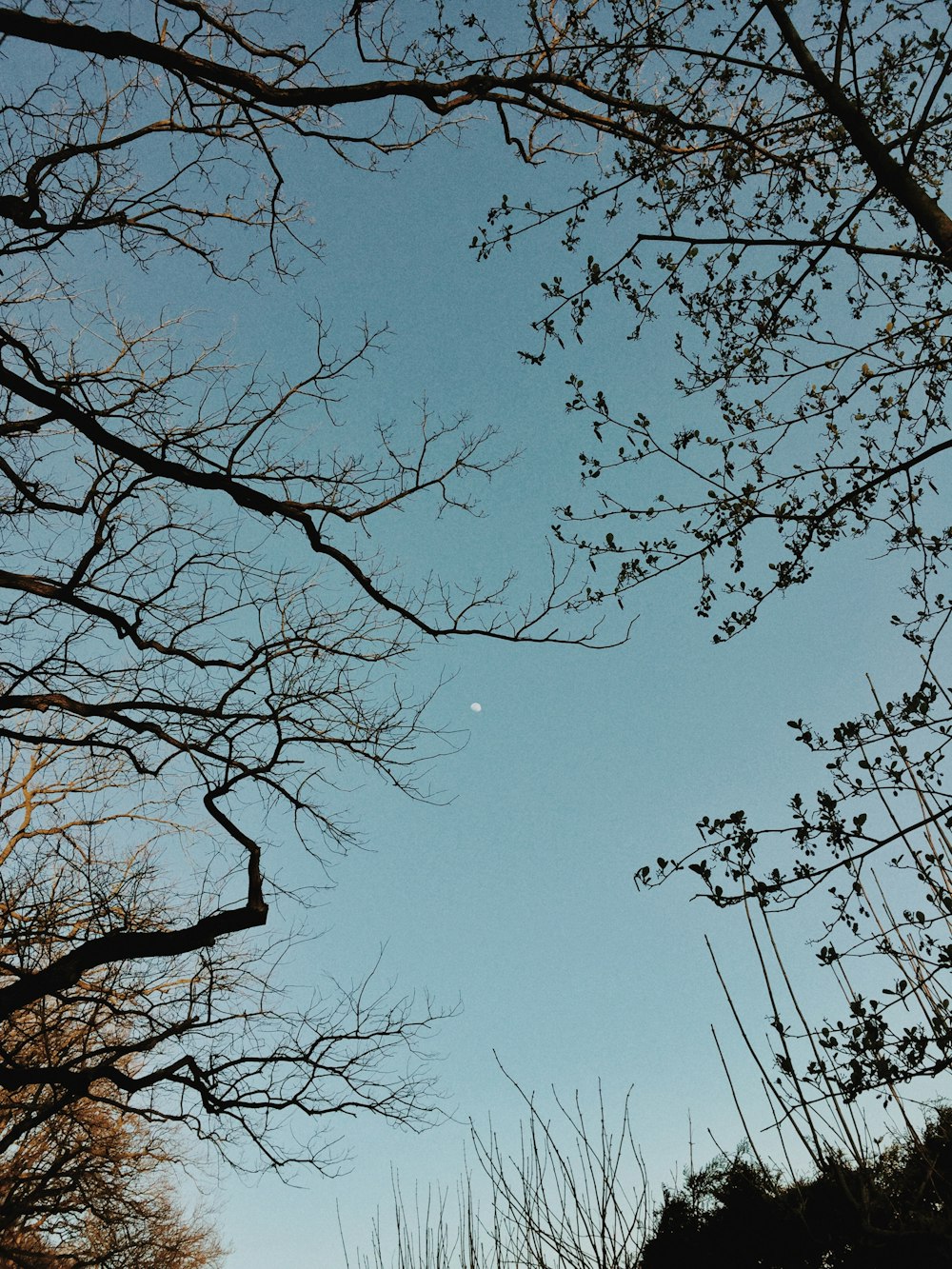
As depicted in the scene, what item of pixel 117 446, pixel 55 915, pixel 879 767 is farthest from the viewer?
pixel 55 915

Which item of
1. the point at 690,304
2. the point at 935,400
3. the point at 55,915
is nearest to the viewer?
the point at 935,400

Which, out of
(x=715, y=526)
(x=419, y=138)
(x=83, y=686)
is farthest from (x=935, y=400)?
(x=83, y=686)

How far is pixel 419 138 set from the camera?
5.81 m

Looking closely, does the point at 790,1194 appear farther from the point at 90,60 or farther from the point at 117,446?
the point at 90,60

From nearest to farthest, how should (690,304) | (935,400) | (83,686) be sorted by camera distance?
(935,400) < (690,304) < (83,686)

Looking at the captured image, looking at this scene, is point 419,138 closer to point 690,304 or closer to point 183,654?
point 690,304

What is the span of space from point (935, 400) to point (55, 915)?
7.40m

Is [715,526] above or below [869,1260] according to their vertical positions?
above

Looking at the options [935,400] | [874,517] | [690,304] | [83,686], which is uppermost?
[83,686]

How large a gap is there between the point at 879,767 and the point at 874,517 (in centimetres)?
123

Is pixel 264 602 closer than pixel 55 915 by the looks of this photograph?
Yes

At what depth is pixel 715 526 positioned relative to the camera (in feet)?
13.0

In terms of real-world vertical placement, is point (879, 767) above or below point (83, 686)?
below

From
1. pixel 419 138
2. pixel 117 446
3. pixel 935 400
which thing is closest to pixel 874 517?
pixel 935 400
